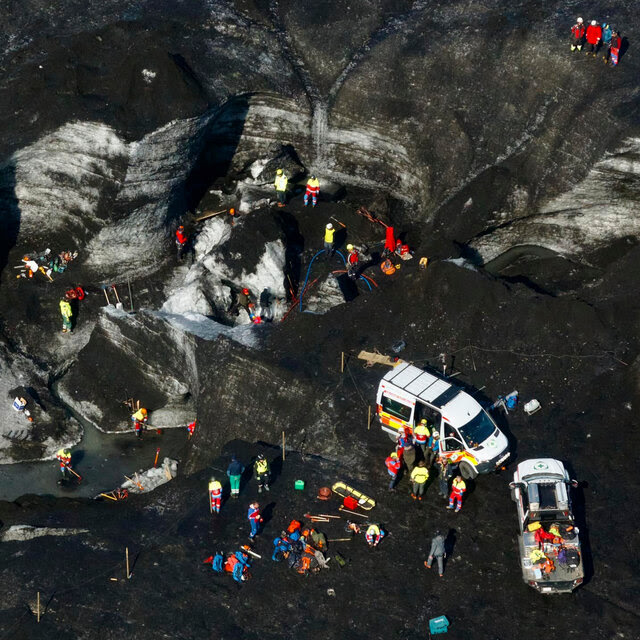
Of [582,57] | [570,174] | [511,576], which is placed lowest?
[511,576]

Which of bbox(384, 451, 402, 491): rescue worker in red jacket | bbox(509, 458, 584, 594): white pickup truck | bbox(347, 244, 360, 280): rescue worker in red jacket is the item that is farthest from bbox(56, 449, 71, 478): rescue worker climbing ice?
bbox(509, 458, 584, 594): white pickup truck

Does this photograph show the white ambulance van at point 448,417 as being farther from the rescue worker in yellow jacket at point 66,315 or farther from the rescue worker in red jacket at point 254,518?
the rescue worker in yellow jacket at point 66,315

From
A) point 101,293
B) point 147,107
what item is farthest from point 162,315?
point 147,107

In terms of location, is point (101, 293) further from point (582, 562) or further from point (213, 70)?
point (582, 562)

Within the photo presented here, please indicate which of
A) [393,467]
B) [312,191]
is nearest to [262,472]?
[393,467]

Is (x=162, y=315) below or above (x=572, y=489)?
above

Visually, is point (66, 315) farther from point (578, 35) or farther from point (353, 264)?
point (578, 35)
